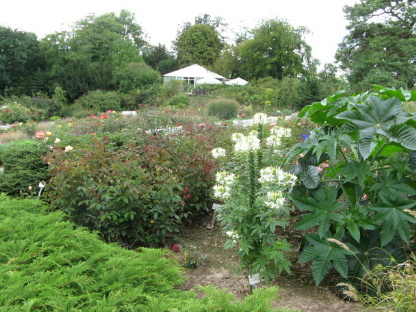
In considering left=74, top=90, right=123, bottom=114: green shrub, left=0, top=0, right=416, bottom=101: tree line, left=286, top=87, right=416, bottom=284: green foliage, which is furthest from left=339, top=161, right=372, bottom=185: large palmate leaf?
left=74, top=90, right=123, bottom=114: green shrub

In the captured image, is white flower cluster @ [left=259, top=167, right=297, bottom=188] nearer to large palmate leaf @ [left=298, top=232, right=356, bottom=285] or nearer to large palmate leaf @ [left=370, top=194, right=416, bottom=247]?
large palmate leaf @ [left=298, top=232, right=356, bottom=285]

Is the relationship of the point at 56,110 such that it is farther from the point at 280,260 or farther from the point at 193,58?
the point at 193,58

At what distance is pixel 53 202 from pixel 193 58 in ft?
128

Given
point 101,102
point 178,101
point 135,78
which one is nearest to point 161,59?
point 135,78

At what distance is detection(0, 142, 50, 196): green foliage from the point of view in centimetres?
475

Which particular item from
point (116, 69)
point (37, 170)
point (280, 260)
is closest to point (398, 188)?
point (280, 260)

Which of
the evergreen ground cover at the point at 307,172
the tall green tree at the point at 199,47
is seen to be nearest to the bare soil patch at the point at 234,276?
the evergreen ground cover at the point at 307,172

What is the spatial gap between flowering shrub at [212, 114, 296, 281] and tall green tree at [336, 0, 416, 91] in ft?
59.4

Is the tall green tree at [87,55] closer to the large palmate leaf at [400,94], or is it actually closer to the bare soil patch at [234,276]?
the bare soil patch at [234,276]

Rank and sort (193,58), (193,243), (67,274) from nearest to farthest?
(67,274) < (193,243) < (193,58)

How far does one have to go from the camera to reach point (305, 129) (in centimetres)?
595

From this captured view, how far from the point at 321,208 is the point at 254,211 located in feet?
1.50

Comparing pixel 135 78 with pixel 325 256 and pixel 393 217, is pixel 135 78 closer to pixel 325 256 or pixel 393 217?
pixel 325 256

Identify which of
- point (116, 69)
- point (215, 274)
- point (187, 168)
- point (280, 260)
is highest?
point (116, 69)
